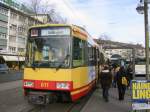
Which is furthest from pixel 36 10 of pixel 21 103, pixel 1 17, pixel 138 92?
pixel 138 92

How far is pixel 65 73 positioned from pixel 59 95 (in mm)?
1162

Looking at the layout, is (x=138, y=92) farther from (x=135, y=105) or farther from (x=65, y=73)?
(x=65, y=73)

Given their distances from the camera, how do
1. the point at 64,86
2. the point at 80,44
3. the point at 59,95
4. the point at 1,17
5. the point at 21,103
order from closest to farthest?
the point at 64,86, the point at 59,95, the point at 80,44, the point at 21,103, the point at 1,17

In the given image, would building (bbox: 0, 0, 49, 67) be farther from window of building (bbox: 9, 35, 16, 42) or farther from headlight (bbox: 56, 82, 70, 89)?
headlight (bbox: 56, 82, 70, 89)

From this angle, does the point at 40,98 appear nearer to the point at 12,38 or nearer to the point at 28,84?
the point at 28,84

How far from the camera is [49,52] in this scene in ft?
39.5

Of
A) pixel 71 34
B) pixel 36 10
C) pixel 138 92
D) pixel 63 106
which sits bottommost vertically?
pixel 63 106

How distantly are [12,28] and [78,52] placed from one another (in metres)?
66.7

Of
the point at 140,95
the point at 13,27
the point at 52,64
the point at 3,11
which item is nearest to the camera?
the point at 140,95

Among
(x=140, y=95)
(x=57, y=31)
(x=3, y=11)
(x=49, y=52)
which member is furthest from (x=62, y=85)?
(x=3, y=11)

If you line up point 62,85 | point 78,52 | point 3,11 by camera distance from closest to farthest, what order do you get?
point 62,85
point 78,52
point 3,11

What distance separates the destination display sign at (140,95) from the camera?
9.99 meters

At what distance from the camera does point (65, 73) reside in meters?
11.7

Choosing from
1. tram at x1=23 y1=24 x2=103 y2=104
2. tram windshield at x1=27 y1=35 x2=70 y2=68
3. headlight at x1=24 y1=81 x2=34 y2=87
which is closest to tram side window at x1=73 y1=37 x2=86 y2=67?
tram at x1=23 y1=24 x2=103 y2=104
